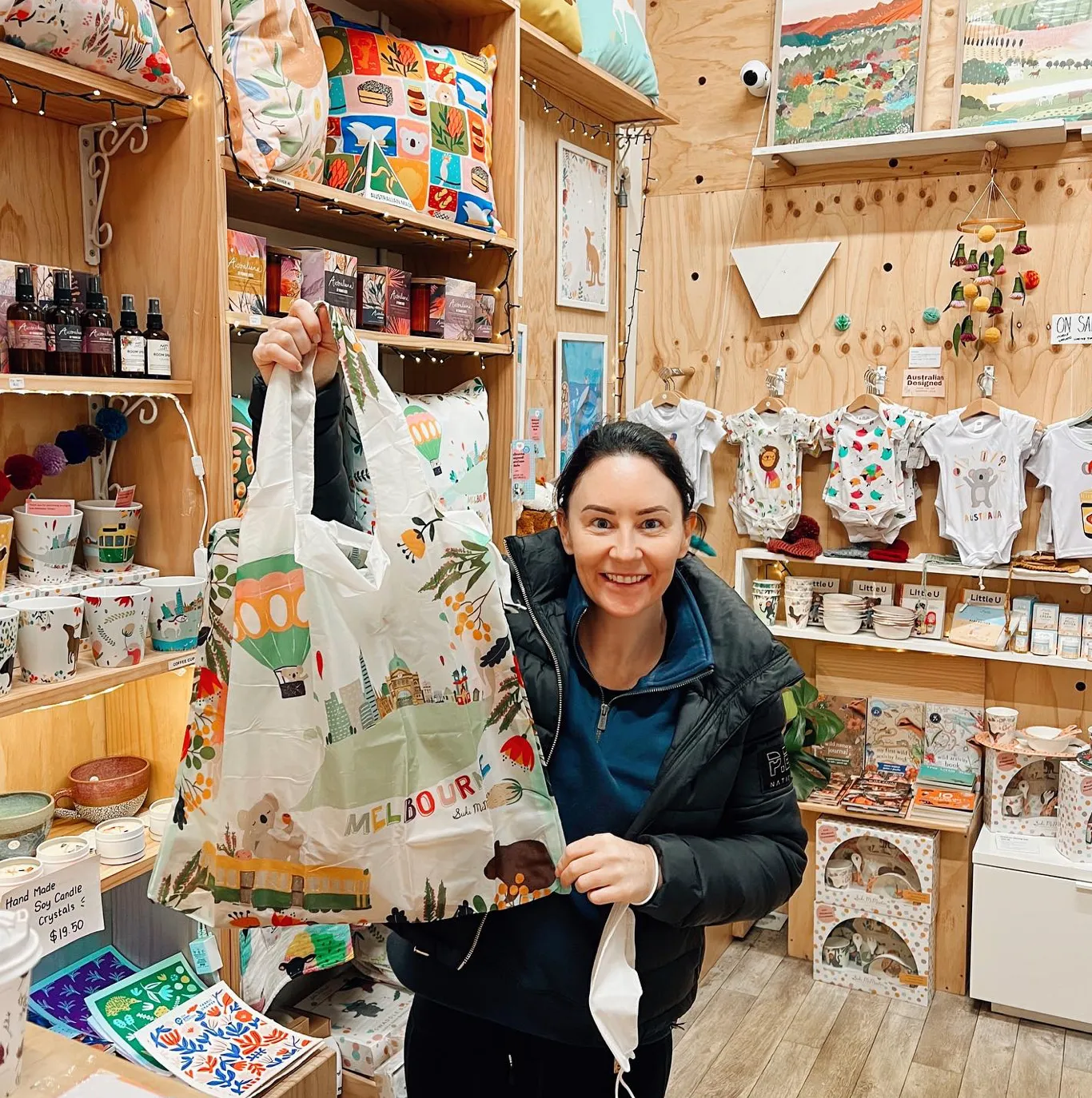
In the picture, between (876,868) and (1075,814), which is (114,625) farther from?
(1075,814)

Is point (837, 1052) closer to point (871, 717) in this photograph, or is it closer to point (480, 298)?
point (871, 717)

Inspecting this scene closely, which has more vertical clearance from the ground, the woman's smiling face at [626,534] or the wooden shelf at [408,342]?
the wooden shelf at [408,342]

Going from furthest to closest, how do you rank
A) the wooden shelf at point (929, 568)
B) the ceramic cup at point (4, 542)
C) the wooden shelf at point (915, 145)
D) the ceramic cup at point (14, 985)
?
the wooden shelf at point (929, 568)
the wooden shelf at point (915, 145)
the ceramic cup at point (4, 542)
the ceramic cup at point (14, 985)

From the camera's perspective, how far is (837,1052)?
112 inches

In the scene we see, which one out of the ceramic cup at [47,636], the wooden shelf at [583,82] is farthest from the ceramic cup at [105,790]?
the wooden shelf at [583,82]

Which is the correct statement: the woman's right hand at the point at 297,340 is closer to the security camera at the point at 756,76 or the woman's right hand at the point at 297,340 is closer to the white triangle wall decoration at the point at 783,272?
the white triangle wall decoration at the point at 783,272

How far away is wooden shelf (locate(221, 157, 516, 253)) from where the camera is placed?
184cm

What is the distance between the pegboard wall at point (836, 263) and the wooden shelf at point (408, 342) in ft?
4.76

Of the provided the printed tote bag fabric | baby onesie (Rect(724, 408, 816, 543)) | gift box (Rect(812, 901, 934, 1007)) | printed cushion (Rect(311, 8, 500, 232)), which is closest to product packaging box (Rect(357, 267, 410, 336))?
printed cushion (Rect(311, 8, 500, 232))

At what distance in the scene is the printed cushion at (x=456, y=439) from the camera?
224 centimetres

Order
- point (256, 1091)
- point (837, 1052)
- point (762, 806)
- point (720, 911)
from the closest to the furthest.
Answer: point (720, 911) < point (762, 806) < point (256, 1091) < point (837, 1052)

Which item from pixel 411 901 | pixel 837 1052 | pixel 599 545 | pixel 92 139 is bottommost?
pixel 837 1052

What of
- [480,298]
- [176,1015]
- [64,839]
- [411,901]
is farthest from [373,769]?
[480,298]

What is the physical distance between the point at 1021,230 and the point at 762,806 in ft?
8.26
